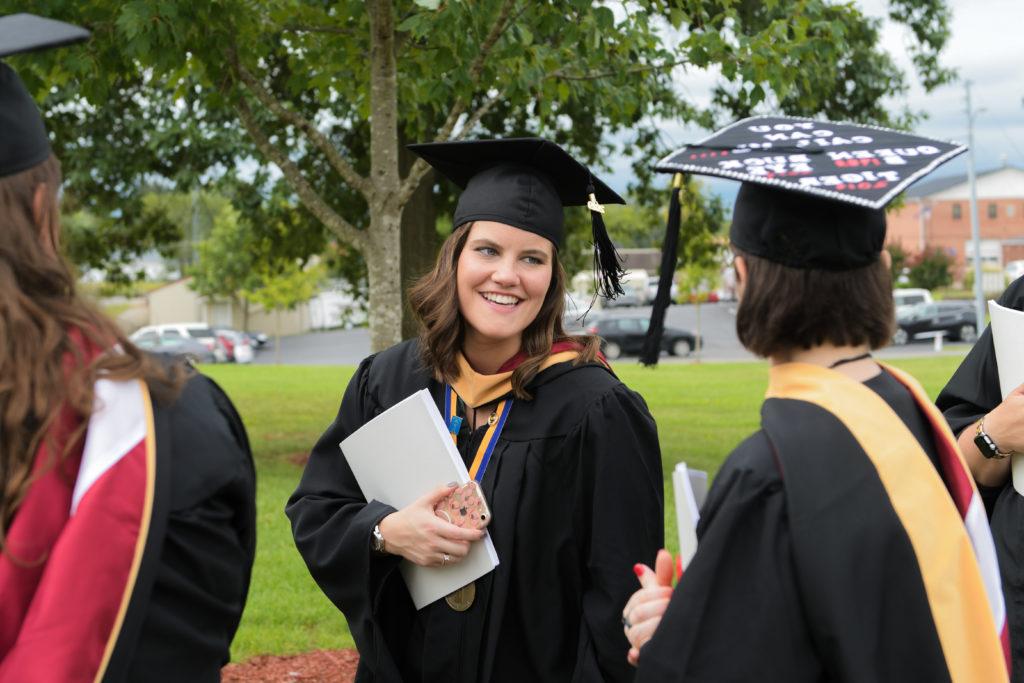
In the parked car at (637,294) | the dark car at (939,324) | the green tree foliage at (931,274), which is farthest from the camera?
the parked car at (637,294)

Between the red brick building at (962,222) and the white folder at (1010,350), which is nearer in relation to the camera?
the white folder at (1010,350)

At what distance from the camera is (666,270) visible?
240 cm

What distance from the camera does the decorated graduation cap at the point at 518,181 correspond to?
2.95m

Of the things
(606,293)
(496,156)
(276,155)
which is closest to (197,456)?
(496,156)

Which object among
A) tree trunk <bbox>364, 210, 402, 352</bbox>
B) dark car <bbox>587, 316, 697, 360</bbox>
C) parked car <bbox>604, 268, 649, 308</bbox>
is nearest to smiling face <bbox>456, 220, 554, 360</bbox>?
tree trunk <bbox>364, 210, 402, 352</bbox>

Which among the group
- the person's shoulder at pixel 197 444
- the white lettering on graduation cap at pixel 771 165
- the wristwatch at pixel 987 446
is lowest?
the wristwatch at pixel 987 446

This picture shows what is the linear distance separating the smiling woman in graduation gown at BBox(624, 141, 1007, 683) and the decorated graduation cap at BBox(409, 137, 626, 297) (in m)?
1.11

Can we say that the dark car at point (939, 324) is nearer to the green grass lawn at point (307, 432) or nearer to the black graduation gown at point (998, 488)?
the green grass lawn at point (307, 432)

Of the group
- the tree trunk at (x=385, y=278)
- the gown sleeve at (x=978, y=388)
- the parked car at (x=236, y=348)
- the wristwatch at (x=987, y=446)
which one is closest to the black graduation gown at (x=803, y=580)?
the wristwatch at (x=987, y=446)

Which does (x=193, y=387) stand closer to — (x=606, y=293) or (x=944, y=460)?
(x=944, y=460)

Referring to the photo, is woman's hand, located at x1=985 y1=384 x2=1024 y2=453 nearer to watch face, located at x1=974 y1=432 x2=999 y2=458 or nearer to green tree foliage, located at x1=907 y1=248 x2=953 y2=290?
watch face, located at x1=974 y1=432 x2=999 y2=458

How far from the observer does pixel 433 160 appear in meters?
3.14

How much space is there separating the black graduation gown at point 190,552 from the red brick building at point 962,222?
256 feet

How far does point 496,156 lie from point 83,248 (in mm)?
9417
